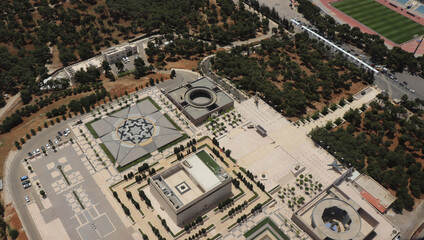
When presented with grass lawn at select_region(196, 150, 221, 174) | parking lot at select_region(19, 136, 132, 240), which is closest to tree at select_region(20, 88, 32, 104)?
parking lot at select_region(19, 136, 132, 240)

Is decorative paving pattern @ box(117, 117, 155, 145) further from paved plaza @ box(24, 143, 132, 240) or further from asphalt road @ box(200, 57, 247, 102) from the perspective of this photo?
asphalt road @ box(200, 57, 247, 102)

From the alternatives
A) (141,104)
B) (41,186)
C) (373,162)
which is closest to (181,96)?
(141,104)

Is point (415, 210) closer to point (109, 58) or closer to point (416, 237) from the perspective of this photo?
point (416, 237)

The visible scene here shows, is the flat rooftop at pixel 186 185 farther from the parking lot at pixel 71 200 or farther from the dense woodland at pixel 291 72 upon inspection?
the dense woodland at pixel 291 72

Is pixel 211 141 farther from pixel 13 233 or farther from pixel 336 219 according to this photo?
pixel 13 233

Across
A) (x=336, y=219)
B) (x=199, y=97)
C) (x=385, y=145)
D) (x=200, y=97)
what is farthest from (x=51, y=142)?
(x=385, y=145)
